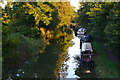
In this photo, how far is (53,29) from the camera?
38.2 metres

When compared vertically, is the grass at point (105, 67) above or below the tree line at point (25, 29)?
below

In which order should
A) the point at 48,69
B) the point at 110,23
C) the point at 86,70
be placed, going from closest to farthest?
the point at 86,70, the point at 48,69, the point at 110,23

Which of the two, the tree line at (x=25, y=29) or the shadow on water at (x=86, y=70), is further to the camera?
the shadow on water at (x=86, y=70)

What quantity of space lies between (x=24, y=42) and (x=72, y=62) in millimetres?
5905

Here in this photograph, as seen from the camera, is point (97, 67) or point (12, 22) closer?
point (97, 67)

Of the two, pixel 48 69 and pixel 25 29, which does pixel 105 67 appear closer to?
pixel 48 69

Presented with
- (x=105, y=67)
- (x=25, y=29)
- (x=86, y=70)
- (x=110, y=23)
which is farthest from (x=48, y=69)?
(x=25, y=29)

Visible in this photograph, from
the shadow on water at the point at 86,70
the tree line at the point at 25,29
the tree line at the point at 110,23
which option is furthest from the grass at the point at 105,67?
the tree line at the point at 25,29

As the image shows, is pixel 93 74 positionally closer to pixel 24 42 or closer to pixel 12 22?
pixel 24 42

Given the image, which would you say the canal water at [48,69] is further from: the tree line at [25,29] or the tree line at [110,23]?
A: the tree line at [110,23]

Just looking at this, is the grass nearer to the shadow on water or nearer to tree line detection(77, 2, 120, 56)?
the shadow on water

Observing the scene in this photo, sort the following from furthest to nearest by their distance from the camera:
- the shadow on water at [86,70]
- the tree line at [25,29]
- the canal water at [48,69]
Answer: the shadow on water at [86,70]
the tree line at [25,29]
the canal water at [48,69]

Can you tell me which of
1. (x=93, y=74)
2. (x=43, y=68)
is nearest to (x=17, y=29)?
(x=43, y=68)

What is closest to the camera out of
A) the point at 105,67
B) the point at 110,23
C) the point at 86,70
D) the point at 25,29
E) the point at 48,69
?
the point at 86,70
